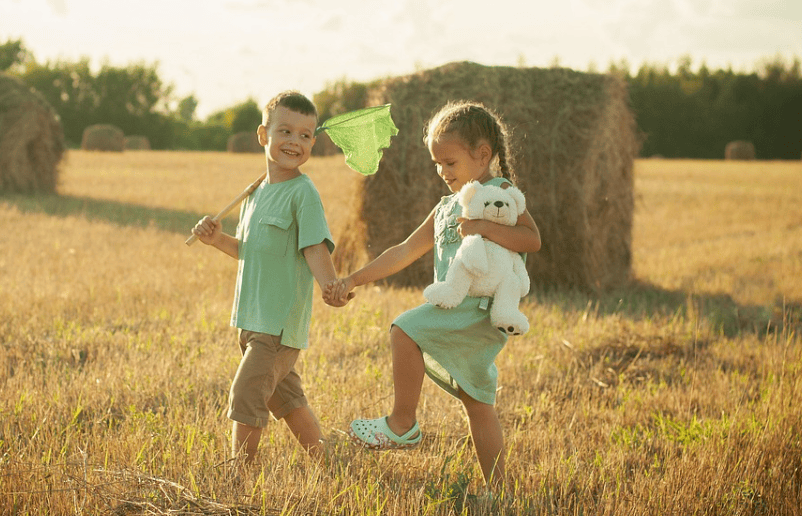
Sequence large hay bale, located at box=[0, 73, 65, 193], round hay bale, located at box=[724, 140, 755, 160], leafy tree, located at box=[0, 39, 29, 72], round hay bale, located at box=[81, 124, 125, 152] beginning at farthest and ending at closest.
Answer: leafy tree, located at box=[0, 39, 29, 72], round hay bale, located at box=[724, 140, 755, 160], round hay bale, located at box=[81, 124, 125, 152], large hay bale, located at box=[0, 73, 65, 193]

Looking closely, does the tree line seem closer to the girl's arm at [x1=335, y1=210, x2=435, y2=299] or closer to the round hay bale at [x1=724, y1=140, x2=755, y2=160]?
the round hay bale at [x1=724, y1=140, x2=755, y2=160]

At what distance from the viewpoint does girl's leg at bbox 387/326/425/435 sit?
306 cm

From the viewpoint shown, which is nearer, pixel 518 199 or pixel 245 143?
pixel 518 199

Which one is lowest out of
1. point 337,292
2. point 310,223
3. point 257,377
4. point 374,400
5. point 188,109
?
point 374,400

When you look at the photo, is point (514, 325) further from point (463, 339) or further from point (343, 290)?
point (343, 290)

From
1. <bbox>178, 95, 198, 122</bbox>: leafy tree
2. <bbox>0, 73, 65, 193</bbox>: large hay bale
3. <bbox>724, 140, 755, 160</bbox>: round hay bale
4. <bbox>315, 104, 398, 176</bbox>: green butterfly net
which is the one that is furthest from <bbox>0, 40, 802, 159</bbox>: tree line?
<bbox>315, 104, 398, 176</bbox>: green butterfly net

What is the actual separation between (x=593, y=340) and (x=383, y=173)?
3154mm

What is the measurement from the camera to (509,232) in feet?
10.0

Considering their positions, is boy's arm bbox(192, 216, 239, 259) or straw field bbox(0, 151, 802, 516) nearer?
straw field bbox(0, 151, 802, 516)

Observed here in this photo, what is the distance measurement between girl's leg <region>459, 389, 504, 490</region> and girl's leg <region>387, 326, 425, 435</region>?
197 mm

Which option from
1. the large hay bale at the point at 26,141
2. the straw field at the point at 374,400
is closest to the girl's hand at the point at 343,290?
the straw field at the point at 374,400

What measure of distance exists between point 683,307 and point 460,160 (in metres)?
4.54

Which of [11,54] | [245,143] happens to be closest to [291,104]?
[245,143]

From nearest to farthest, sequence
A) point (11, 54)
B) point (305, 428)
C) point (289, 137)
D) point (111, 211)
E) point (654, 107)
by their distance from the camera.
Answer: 1. point (289, 137)
2. point (305, 428)
3. point (111, 211)
4. point (654, 107)
5. point (11, 54)
